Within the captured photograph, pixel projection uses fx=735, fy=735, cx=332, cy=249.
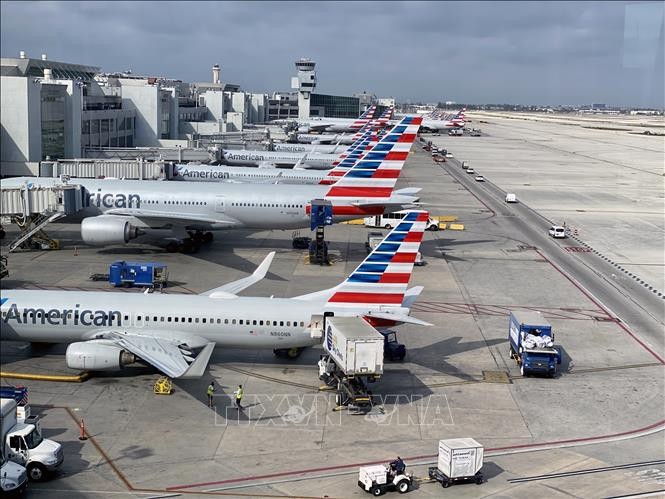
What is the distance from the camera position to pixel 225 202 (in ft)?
187

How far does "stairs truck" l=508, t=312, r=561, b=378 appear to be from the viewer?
3422cm

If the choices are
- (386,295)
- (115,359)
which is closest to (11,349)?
(115,359)

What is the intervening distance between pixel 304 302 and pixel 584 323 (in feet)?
64.2

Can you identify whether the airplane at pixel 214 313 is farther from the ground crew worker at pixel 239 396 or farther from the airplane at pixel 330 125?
the airplane at pixel 330 125

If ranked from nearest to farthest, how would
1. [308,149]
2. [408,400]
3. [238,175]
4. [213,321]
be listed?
[408,400]
[213,321]
[238,175]
[308,149]

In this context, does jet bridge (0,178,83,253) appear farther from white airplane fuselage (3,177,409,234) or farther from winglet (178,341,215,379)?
winglet (178,341,215,379)

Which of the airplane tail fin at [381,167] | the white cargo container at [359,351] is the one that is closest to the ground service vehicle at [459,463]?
the white cargo container at [359,351]

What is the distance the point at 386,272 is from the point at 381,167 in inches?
892

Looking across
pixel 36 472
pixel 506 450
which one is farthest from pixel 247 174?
pixel 36 472

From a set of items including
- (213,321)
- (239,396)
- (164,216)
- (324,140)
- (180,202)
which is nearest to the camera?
(239,396)

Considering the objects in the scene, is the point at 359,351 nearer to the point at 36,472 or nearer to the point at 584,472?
the point at 584,472

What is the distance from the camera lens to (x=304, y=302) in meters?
33.2

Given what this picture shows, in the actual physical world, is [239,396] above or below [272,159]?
below

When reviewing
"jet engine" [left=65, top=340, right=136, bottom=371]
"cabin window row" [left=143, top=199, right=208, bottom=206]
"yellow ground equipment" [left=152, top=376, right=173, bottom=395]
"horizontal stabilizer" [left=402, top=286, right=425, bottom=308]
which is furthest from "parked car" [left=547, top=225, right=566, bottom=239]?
"jet engine" [left=65, top=340, right=136, bottom=371]
